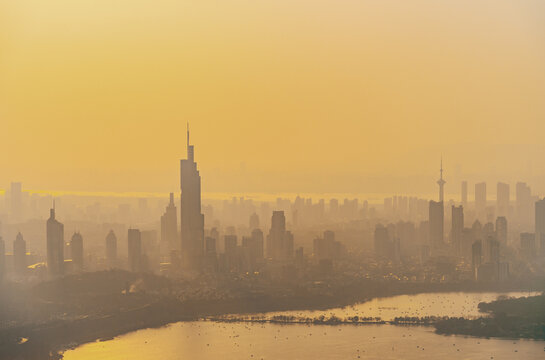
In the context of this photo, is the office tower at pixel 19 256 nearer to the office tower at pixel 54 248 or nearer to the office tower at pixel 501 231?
the office tower at pixel 54 248

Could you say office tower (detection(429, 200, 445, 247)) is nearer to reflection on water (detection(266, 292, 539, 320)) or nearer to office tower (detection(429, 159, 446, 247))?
office tower (detection(429, 159, 446, 247))

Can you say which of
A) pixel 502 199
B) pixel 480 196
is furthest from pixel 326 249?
pixel 480 196

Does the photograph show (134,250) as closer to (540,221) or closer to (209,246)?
(209,246)

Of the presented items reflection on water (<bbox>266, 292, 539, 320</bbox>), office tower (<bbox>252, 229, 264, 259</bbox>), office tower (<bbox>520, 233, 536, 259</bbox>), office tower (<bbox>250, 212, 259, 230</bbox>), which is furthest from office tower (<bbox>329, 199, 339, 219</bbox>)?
reflection on water (<bbox>266, 292, 539, 320</bbox>)

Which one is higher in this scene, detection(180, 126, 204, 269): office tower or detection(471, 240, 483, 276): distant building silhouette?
detection(180, 126, 204, 269): office tower

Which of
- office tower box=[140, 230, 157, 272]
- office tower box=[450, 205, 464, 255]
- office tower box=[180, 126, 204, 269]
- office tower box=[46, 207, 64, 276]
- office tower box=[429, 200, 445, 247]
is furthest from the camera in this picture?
office tower box=[429, 200, 445, 247]

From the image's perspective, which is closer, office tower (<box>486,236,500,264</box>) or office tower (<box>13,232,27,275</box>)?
office tower (<box>13,232,27,275</box>)

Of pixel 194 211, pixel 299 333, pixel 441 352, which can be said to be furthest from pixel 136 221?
pixel 441 352
